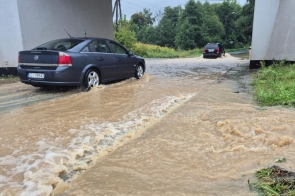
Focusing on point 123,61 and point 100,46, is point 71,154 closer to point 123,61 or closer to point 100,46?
point 100,46

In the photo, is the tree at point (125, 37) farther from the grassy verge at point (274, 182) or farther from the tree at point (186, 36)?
the grassy verge at point (274, 182)

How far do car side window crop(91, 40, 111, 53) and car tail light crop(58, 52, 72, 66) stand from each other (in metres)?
1.09

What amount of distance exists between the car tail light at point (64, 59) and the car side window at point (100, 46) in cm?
109

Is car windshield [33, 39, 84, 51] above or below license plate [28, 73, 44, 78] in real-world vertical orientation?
above

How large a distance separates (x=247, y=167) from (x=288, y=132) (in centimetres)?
128

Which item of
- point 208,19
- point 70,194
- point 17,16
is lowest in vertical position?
point 70,194

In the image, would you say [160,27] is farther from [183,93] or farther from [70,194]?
[70,194]

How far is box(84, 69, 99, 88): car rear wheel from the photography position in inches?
273

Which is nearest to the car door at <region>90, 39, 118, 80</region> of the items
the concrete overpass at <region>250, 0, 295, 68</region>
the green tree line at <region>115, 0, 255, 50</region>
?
the concrete overpass at <region>250, 0, 295, 68</region>

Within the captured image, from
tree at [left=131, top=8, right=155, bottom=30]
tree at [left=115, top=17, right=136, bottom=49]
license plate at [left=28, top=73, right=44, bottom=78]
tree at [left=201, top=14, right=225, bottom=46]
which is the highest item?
tree at [left=131, top=8, right=155, bottom=30]

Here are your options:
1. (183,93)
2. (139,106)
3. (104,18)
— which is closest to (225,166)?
(139,106)

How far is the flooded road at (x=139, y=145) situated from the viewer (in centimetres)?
250

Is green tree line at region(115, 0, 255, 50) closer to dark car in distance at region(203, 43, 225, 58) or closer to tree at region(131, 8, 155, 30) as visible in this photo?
tree at region(131, 8, 155, 30)

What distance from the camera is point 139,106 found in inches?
214
